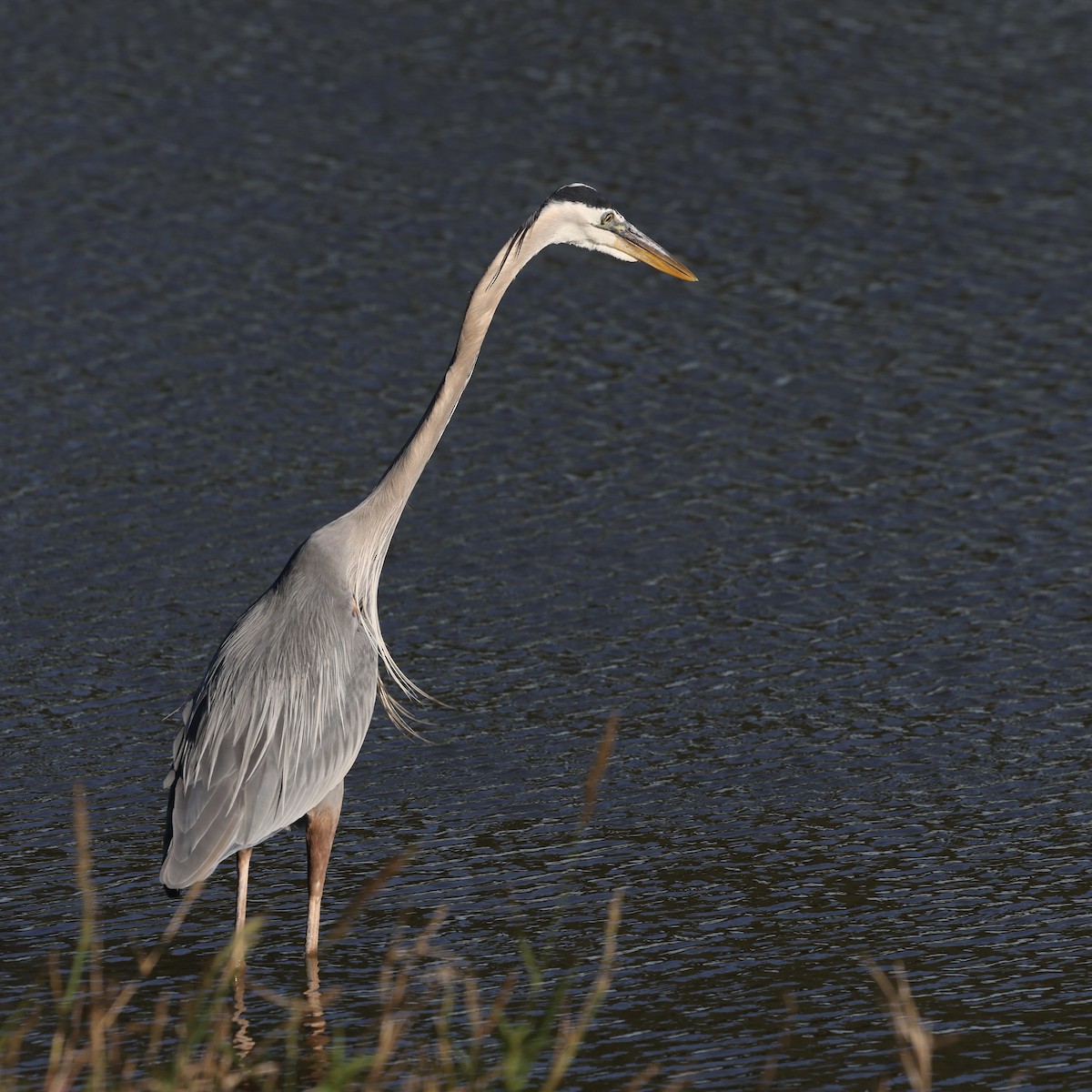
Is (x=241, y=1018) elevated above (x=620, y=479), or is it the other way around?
(x=620, y=479)

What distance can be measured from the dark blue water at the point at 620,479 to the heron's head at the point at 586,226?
7.64ft

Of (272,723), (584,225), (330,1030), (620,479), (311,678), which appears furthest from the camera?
(620,479)

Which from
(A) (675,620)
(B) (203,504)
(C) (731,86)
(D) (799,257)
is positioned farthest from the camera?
(C) (731,86)

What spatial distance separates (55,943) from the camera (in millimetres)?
7648

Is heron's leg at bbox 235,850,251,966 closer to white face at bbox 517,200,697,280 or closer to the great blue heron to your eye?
the great blue heron

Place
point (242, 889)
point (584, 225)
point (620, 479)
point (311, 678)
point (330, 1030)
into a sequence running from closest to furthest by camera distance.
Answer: point (330, 1030) → point (242, 889) → point (311, 678) → point (584, 225) → point (620, 479)

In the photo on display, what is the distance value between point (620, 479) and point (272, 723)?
506cm

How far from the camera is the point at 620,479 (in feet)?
41.3

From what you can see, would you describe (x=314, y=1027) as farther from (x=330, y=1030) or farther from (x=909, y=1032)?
(x=909, y=1032)

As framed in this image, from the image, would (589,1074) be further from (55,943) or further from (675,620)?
(675,620)

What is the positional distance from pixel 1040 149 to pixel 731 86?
2972 millimetres

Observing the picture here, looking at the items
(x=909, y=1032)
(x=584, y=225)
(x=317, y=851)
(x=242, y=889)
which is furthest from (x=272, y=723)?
(x=909, y=1032)

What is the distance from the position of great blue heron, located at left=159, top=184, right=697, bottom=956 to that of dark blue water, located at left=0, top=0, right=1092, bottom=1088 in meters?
0.53

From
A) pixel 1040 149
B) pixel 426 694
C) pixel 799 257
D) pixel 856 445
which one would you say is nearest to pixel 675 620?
pixel 426 694
